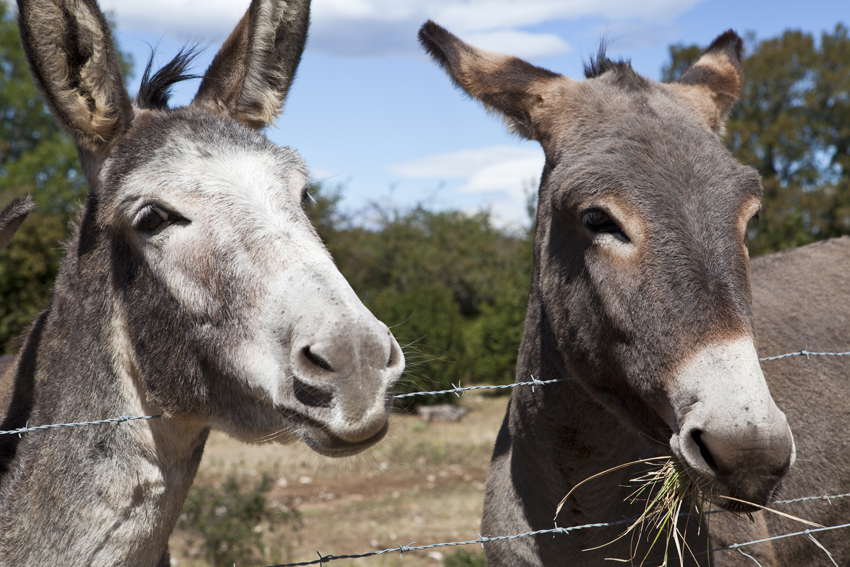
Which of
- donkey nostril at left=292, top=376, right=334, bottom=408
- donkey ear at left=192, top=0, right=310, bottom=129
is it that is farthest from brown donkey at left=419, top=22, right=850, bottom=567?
donkey nostril at left=292, top=376, right=334, bottom=408

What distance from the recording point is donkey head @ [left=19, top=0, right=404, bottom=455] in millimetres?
1743

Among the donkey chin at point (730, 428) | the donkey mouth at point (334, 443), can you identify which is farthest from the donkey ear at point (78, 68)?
the donkey chin at point (730, 428)

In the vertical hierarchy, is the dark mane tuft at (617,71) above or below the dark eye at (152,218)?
above

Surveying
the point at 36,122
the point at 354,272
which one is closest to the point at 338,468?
the point at 354,272

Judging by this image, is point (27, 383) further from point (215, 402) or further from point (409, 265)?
point (409, 265)

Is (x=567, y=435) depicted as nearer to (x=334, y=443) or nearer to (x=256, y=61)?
(x=334, y=443)

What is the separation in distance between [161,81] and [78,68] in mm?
407

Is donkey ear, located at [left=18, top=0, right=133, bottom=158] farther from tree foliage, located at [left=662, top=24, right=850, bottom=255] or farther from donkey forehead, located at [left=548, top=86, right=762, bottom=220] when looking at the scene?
tree foliage, located at [left=662, top=24, right=850, bottom=255]

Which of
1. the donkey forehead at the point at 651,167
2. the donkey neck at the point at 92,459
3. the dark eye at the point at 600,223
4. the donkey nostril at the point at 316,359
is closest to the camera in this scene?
the donkey nostril at the point at 316,359

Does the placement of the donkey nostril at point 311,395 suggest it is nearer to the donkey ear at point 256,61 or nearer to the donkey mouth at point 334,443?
the donkey mouth at point 334,443

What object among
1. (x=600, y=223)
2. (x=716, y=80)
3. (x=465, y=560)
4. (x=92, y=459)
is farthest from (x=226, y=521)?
(x=716, y=80)

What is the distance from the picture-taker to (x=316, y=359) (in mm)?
1731

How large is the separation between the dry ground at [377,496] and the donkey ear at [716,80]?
3488 millimetres

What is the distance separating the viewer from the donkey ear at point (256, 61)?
2.67 m
